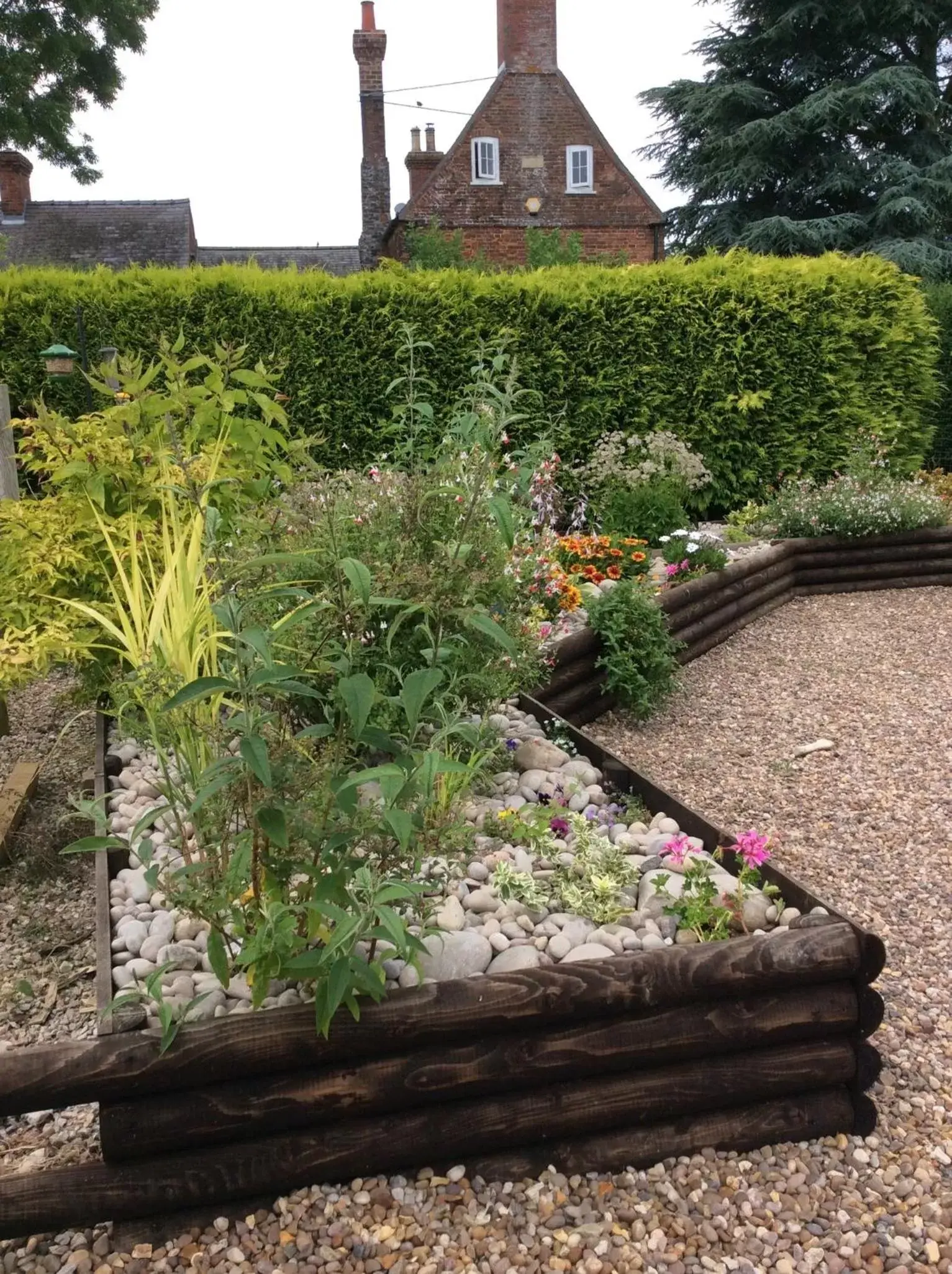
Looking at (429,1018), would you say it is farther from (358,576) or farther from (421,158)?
(421,158)

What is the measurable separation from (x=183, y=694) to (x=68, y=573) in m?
2.17

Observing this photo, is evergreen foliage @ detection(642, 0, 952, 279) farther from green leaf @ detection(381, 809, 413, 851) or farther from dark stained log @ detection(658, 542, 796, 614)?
green leaf @ detection(381, 809, 413, 851)

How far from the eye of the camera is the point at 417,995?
1912 mm

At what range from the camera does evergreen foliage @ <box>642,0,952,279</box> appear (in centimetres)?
1566

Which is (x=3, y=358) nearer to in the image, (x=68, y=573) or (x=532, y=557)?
(x=68, y=573)

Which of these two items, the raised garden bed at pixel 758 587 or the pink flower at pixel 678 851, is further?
the raised garden bed at pixel 758 587

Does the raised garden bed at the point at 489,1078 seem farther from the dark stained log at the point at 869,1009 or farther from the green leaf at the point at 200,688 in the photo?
the green leaf at the point at 200,688

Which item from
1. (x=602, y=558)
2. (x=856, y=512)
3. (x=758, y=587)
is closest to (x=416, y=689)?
(x=602, y=558)

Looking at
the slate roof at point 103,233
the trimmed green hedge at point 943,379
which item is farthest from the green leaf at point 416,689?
the slate roof at point 103,233

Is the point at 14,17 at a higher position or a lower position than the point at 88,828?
higher

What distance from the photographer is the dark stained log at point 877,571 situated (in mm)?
7193

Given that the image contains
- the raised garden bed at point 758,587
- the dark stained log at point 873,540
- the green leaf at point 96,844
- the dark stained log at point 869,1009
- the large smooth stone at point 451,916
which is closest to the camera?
the green leaf at point 96,844

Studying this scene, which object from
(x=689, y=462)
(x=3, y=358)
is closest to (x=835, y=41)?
(x=689, y=462)

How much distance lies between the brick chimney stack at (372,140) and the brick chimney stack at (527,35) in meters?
2.26
